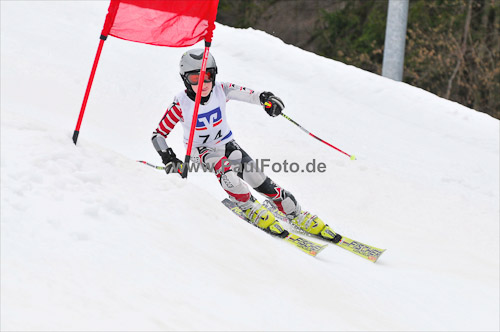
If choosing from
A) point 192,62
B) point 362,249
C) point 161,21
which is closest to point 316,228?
point 362,249

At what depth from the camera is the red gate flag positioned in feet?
13.1

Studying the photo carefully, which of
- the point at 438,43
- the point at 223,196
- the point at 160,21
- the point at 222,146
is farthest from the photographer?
the point at 438,43

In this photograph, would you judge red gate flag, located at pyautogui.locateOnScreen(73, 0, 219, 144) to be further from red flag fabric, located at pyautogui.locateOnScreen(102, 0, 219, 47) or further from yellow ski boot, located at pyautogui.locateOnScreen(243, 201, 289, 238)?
yellow ski boot, located at pyautogui.locateOnScreen(243, 201, 289, 238)

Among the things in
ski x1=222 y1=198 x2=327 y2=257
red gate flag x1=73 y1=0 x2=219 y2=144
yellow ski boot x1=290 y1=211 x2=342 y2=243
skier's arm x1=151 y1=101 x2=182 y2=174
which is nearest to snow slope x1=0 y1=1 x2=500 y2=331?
ski x1=222 y1=198 x2=327 y2=257

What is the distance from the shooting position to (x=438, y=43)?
14.4 metres

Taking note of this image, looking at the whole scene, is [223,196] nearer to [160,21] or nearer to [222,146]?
[222,146]

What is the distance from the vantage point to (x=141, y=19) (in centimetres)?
403

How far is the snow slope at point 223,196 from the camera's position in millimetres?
2408

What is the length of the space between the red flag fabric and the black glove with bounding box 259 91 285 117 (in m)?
0.87

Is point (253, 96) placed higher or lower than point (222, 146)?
higher

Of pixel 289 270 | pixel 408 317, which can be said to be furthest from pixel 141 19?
pixel 408 317

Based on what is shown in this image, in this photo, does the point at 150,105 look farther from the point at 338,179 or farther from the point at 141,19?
the point at 141,19

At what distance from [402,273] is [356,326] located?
175 cm

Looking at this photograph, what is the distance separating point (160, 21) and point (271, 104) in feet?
4.04
